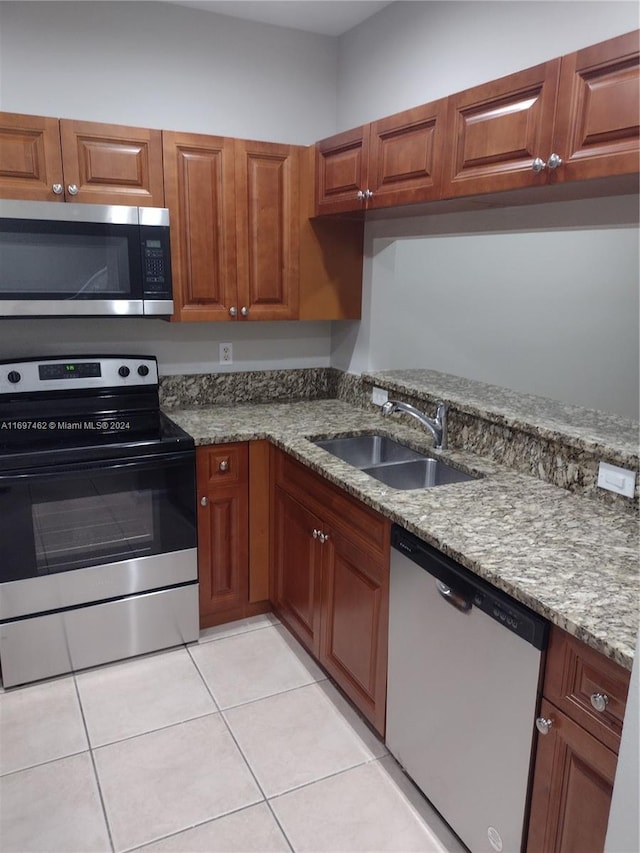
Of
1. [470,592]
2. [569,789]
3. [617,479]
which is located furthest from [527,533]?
[569,789]

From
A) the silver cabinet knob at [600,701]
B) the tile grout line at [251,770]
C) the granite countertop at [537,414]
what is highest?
the granite countertop at [537,414]

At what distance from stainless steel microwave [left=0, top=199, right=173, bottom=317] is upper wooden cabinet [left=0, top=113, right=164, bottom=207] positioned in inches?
2.8

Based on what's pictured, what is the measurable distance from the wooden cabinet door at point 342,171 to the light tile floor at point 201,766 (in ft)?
6.02

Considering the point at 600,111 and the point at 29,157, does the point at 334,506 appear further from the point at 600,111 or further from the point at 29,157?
the point at 29,157

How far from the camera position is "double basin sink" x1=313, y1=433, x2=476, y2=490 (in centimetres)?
233

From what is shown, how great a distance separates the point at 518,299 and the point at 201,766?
1874 millimetres

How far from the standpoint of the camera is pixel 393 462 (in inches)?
96.4

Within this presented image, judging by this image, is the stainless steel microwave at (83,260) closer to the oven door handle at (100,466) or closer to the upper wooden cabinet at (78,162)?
the upper wooden cabinet at (78,162)

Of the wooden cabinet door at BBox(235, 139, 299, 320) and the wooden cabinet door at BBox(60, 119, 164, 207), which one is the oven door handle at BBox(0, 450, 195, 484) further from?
the wooden cabinet door at BBox(60, 119, 164, 207)

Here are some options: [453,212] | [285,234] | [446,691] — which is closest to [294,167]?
[285,234]

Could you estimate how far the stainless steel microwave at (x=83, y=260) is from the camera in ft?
7.36

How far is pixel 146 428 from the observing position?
2.55m

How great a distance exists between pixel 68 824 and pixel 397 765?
3.21 ft

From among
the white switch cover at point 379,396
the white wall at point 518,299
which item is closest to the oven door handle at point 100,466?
the white switch cover at point 379,396
